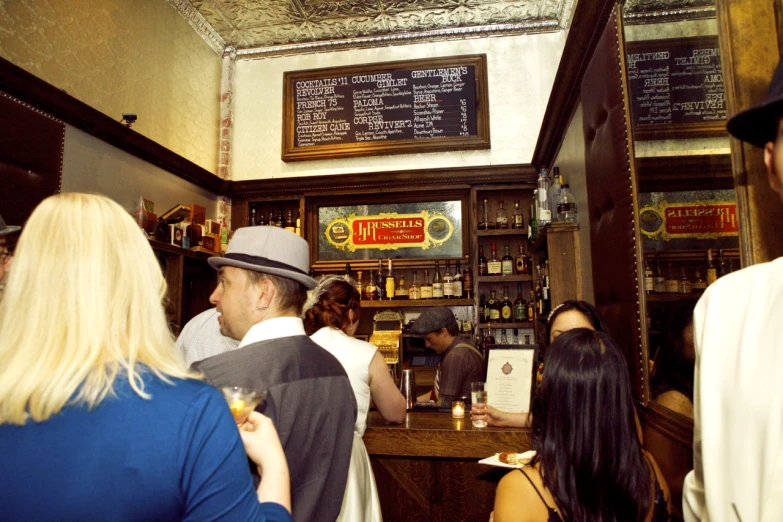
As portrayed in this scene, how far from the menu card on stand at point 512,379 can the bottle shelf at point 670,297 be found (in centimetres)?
84

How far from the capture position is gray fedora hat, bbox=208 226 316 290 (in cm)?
161

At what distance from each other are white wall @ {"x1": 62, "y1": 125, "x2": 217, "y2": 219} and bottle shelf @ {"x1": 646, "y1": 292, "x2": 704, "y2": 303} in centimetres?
346

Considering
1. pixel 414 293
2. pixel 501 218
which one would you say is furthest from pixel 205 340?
pixel 501 218

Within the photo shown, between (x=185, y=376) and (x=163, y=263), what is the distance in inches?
140

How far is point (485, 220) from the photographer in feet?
16.9

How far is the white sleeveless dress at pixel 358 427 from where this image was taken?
2.01 metres

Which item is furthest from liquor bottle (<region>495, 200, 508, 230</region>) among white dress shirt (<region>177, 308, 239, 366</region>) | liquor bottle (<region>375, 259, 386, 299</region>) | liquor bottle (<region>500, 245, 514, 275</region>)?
white dress shirt (<region>177, 308, 239, 366</region>)

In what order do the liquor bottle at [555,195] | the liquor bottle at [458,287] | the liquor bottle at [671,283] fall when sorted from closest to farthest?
the liquor bottle at [671,283]
the liquor bottle at [555,195]
the liquor bottle at [458,287]

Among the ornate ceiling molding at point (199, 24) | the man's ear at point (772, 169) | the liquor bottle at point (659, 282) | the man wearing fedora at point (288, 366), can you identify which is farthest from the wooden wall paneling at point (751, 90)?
the ornate ceiling molding at point (199, 24)

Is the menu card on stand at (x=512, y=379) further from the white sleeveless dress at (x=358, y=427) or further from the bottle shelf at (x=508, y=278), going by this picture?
the bottle shelf at (x=508, y=278)

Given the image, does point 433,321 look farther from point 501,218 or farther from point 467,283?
point 501,218

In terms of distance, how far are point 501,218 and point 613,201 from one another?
283cm

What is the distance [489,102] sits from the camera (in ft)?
17.5

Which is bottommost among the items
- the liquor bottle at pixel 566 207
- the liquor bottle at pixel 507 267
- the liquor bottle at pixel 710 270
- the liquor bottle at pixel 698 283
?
the liquor bottle at pixel 698 283
